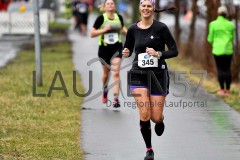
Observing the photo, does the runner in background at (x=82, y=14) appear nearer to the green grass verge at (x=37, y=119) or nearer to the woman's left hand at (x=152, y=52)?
the green grass verge at (x=37, y=119)

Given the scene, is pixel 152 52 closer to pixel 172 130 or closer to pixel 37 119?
pixel 172 130

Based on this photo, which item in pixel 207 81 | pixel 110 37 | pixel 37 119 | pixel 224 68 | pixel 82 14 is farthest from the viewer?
pixel 82 14

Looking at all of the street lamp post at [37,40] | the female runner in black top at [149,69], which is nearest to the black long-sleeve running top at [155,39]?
the female runner in black top at [149,69]

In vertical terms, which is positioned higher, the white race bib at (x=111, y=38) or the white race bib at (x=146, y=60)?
the white race bib at (x=111, y=38)

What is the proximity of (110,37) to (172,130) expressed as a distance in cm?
272

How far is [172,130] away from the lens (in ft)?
37.1

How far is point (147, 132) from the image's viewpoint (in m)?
9.12

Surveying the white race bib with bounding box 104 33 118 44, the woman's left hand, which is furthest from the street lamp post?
the woman's left hand

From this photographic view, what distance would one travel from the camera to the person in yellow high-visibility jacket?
15.1 meters

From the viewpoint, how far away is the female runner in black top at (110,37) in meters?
13.2

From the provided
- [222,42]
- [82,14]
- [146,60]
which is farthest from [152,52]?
[82,14]

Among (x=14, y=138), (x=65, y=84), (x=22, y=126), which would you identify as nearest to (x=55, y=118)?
(x=22, y=126)

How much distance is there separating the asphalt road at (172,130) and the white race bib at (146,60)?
1.09 m

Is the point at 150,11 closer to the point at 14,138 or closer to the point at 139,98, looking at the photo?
the point at 139,98
